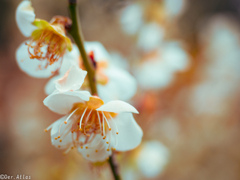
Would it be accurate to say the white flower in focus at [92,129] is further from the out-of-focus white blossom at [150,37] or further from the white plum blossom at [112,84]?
the out-of-focus white blossom at [150,37]

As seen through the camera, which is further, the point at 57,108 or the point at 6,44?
the point at 6,44

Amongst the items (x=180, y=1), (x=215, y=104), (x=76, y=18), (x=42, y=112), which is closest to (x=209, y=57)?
(x=215, y=104)

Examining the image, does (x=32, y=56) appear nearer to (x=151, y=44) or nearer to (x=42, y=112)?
(x=151, y=44)

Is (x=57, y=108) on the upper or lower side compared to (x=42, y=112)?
upper

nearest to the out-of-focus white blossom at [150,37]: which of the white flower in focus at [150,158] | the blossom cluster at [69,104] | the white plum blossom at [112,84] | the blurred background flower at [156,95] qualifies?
the blurred background flower at [156,95]

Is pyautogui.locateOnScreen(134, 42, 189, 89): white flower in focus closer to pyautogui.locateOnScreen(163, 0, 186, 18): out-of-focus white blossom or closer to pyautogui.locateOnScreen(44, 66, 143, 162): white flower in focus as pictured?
pyautogui.locateOnScreen(163, 0, 186, 18): out-of-focus white blossom
